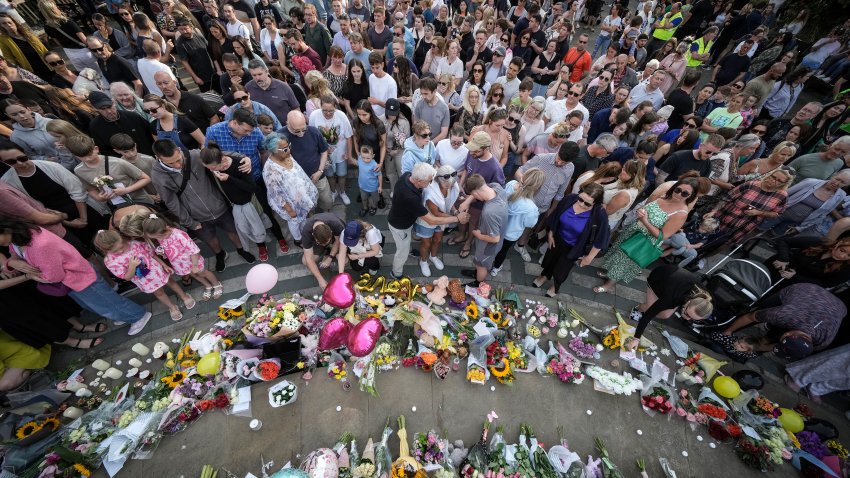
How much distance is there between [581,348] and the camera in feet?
15.4

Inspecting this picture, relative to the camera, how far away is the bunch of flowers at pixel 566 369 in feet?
14.6

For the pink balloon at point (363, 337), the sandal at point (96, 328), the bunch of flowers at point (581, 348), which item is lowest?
the bunch of flowers at point (581, 348)

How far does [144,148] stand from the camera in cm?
511

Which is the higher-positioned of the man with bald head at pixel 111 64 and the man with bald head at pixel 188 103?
the man with bald head at pixel 111 64

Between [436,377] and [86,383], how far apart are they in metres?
4.44

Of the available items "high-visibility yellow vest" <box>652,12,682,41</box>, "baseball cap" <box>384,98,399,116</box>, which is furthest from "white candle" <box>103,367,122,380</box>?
"high-visibility yellow vest" <box>652,12,682,41</box>

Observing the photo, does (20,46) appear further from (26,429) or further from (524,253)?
(524,253)

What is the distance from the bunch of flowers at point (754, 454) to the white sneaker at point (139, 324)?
8.00 m

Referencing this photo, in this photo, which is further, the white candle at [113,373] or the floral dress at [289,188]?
the floral dress at [289,188]

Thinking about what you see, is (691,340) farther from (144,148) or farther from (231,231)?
(144,148)

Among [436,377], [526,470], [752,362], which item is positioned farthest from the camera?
[752,362]

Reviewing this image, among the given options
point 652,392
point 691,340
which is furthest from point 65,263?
point 691,340

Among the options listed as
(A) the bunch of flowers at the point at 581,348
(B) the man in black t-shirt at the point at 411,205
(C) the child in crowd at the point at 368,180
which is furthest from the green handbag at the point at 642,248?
(C) the child in crowd at the point at 368,180

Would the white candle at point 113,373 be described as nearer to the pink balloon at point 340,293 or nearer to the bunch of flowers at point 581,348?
the pink balloon at point 340,293
